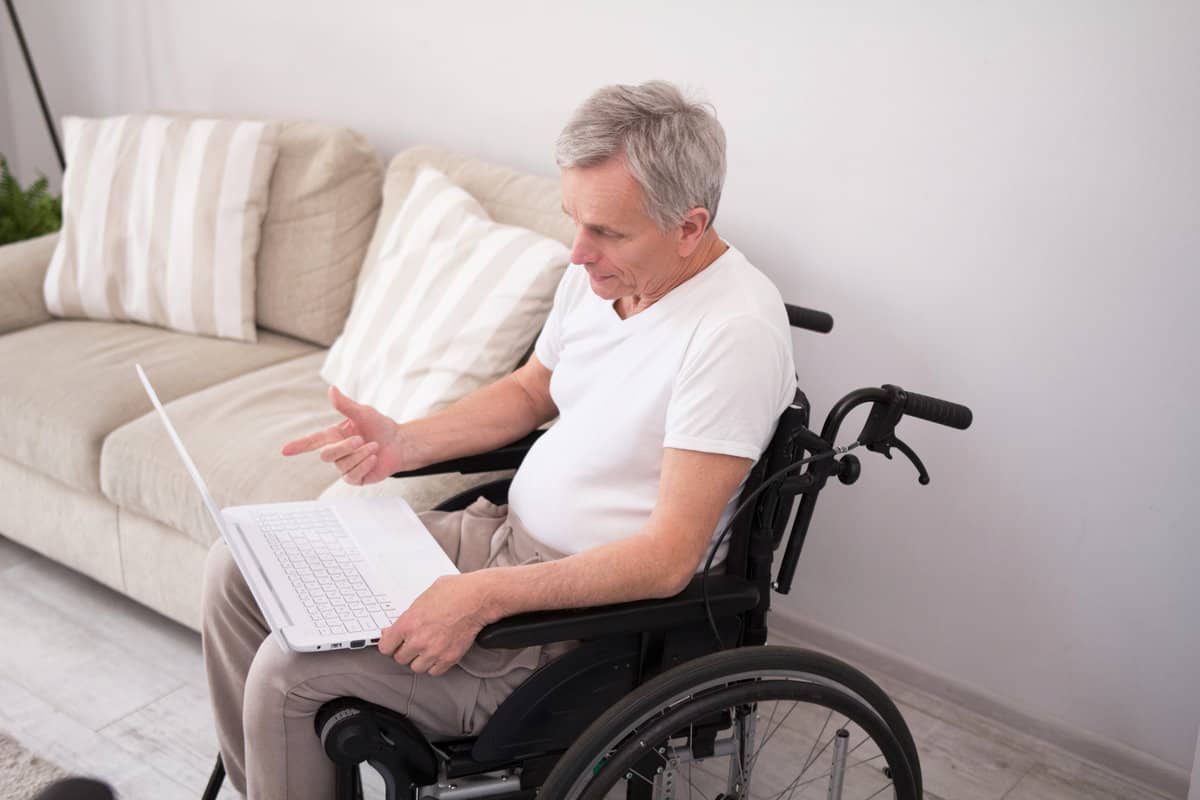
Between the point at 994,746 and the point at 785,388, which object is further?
the point at 994,746

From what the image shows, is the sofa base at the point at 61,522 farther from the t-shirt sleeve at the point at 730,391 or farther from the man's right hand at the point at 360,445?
the t-shirt sleeve at the point at 730,391

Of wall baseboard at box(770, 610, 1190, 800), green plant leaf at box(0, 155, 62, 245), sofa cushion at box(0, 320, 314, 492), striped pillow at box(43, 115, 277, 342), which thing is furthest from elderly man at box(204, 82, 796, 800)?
green plant leaf at box(0, 155, 62, 245)

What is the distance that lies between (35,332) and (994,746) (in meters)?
2.19

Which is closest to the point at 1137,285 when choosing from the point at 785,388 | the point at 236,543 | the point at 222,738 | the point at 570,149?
the point at 785,388

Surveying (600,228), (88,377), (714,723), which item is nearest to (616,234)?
(600,228)

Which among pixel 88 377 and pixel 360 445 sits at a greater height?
pixel 360 445

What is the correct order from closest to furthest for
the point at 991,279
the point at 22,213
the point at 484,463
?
the point at 484,463
the point at 991,279
the point at 22,213

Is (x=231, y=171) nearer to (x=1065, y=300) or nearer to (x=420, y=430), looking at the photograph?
(x=420, y=430)

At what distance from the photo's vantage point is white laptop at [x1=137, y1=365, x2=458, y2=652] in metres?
1.31

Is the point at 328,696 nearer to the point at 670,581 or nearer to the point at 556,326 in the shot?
the point at 670,581

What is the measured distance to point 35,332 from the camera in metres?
2.50

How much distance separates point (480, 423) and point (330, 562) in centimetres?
33

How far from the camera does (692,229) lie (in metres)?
1.38

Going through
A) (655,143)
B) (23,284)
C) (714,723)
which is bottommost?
(714,723)
